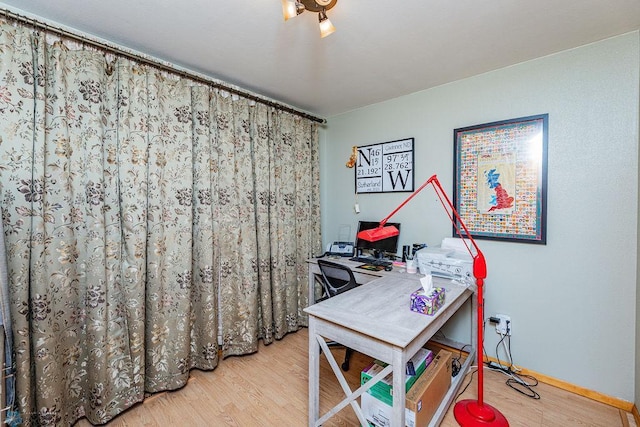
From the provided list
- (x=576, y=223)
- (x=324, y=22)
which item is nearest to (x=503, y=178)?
(x=576, y=223)

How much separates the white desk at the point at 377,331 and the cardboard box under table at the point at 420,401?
0.33 feet

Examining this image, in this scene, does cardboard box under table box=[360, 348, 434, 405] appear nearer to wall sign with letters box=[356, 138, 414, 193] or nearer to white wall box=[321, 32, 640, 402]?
white wall box=[321, 32, 640, 402]

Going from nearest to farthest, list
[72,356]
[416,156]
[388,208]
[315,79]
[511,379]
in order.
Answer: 1. [72,356]
2. [511,379]
3. [315,79]
4. [416,156]
5. [388,208]

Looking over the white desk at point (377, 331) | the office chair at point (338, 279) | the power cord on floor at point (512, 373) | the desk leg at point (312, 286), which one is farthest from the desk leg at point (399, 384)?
the desk leg at point (312, 286)

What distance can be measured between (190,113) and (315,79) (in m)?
1.08

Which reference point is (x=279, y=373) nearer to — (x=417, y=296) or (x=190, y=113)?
(x=417, y=296)

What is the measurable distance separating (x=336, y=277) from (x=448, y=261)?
0.91m

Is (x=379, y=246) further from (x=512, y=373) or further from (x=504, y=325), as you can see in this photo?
(x=512, y=373)

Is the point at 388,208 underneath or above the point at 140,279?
above

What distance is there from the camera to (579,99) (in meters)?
1.91

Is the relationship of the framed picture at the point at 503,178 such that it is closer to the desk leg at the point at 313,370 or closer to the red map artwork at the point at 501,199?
the red map artwork at the point at 501,199

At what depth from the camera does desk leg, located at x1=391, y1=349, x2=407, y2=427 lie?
49.0 inches

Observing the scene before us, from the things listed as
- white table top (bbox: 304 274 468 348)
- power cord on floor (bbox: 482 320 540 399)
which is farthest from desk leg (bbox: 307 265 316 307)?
power cord on floor (bbox: 482 320 540 399)

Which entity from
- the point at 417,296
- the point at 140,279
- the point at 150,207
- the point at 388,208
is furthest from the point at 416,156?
the point at 140,279
